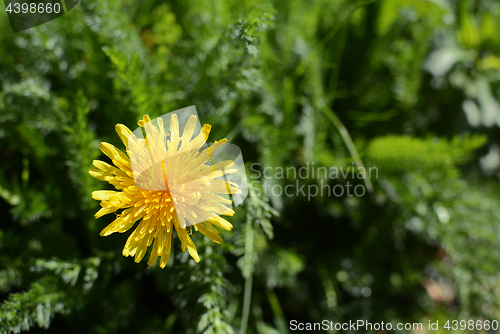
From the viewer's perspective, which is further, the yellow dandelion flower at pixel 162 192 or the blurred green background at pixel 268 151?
the blurred green background at pixel 268 151

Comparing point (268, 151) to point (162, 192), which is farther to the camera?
point (268, 151)

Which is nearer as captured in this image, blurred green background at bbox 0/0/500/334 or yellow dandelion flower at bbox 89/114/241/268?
yellow dandelion flower at bbox 89/114/241/268

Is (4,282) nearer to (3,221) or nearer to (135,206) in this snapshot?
(3,221)

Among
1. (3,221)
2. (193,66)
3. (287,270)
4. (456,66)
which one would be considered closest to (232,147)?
(193,66)
